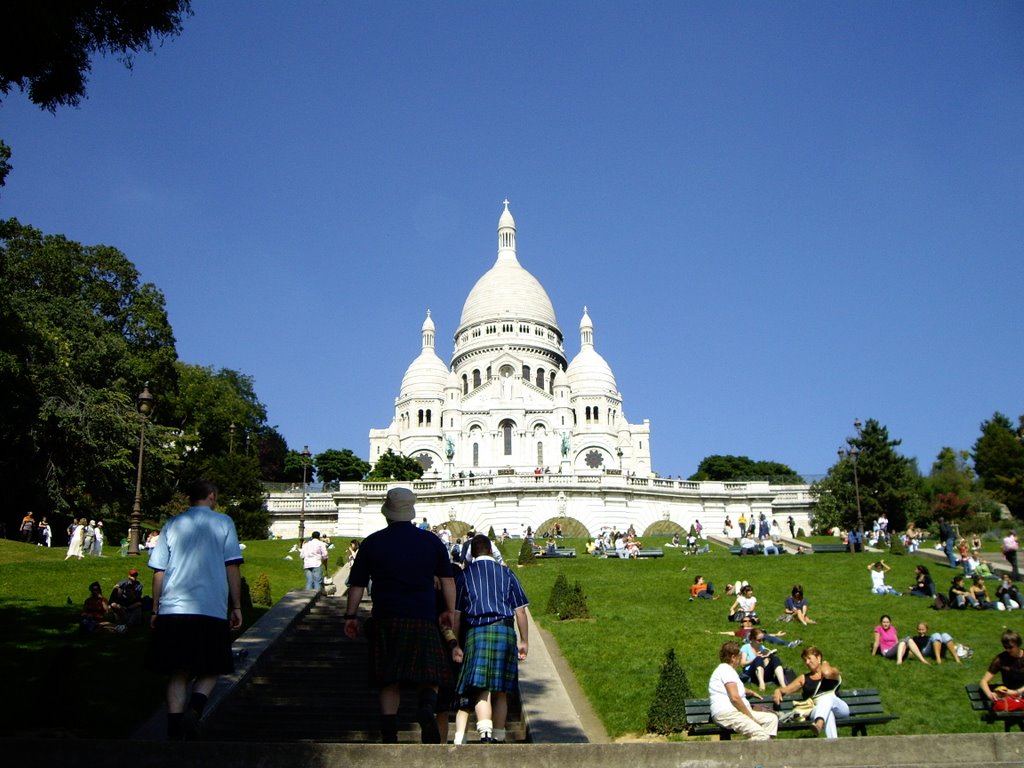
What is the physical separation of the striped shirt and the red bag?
572cm

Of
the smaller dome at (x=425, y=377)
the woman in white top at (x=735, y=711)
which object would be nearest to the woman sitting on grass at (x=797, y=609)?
the woman in white top at (x=735, y=711)

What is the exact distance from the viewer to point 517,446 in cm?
8662

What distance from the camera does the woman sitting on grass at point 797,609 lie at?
18594mm

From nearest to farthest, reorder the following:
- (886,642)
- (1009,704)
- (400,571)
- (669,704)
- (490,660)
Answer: (400,571), (490,660), (1009,704), (669,704), (886,642)

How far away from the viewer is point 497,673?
8.29 metres

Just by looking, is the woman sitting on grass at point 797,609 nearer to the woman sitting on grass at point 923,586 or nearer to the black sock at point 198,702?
the woman sitting on grass at point 923,586

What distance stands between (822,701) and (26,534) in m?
27.2

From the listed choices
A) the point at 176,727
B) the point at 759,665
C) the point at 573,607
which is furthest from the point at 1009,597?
the point at 176,727

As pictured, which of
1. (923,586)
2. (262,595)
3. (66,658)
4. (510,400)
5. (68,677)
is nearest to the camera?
(68,677)

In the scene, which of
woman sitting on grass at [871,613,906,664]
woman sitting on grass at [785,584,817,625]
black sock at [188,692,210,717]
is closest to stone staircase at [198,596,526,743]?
black sock at [188,692,210,717]

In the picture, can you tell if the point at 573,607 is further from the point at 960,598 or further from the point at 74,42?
the point at 74,42

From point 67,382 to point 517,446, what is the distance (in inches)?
2147

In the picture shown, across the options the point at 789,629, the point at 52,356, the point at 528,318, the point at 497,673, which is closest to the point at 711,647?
the point at 789,629

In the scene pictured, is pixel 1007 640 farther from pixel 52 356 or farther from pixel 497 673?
pixel 52 356
